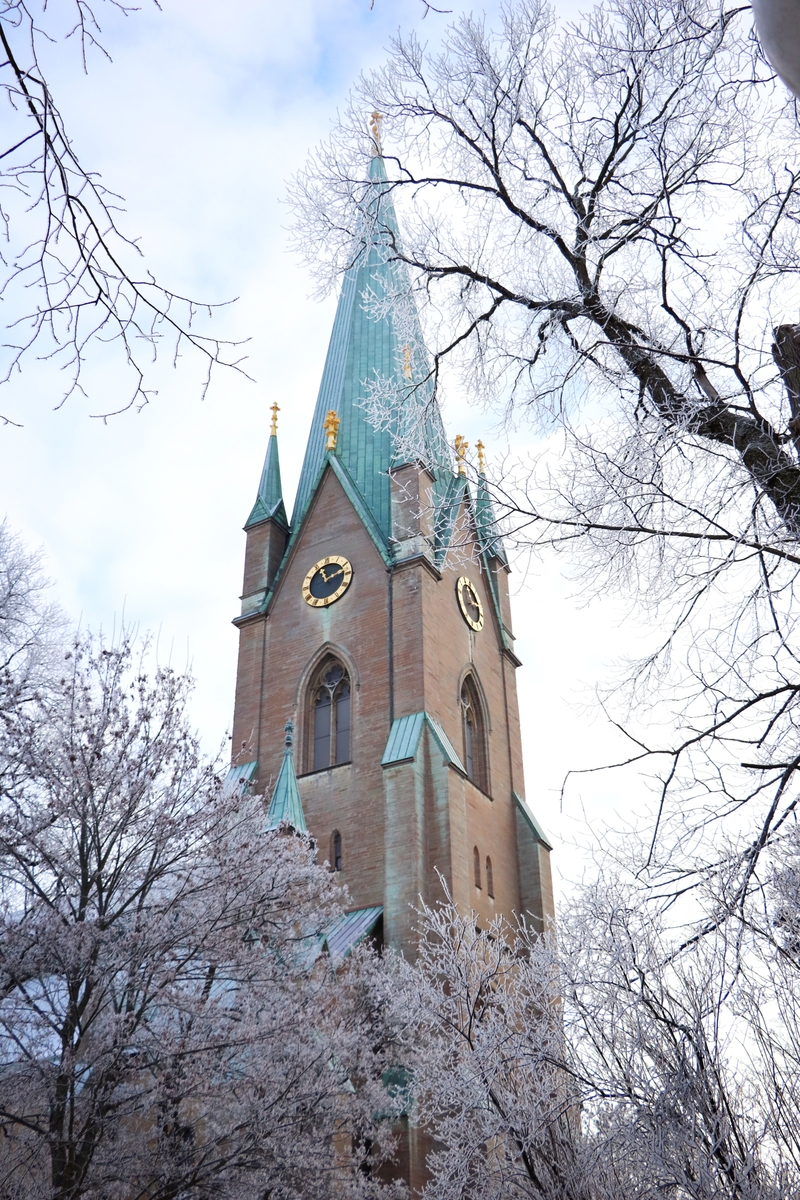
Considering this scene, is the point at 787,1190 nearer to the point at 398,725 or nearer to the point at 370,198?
the point at 370,198

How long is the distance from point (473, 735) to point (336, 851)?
6170 millimetres

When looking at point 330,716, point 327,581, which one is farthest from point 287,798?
point 327,581

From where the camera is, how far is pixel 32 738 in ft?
51.0

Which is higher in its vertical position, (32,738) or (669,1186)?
(32,738)

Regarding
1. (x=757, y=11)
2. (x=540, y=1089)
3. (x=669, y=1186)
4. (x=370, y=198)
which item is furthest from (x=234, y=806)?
(x=757, y=11)

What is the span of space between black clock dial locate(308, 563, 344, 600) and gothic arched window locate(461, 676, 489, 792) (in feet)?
15.3

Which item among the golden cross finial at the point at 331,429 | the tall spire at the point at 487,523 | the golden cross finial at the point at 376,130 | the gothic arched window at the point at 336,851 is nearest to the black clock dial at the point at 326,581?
the golden cross finial at the point at 331,429

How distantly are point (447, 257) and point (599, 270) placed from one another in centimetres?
161

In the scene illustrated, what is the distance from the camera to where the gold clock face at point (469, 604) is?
34.1 meters

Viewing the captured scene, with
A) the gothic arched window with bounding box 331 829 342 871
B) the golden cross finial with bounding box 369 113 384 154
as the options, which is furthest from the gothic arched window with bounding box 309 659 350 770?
the golden cross finial with bounding box 369 113 384 154

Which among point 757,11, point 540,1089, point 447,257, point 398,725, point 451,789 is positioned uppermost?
point 398,725

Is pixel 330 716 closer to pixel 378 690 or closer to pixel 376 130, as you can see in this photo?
pixel 378 690

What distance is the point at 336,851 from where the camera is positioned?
2858 centimetres

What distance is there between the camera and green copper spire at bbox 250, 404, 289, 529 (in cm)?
3662
